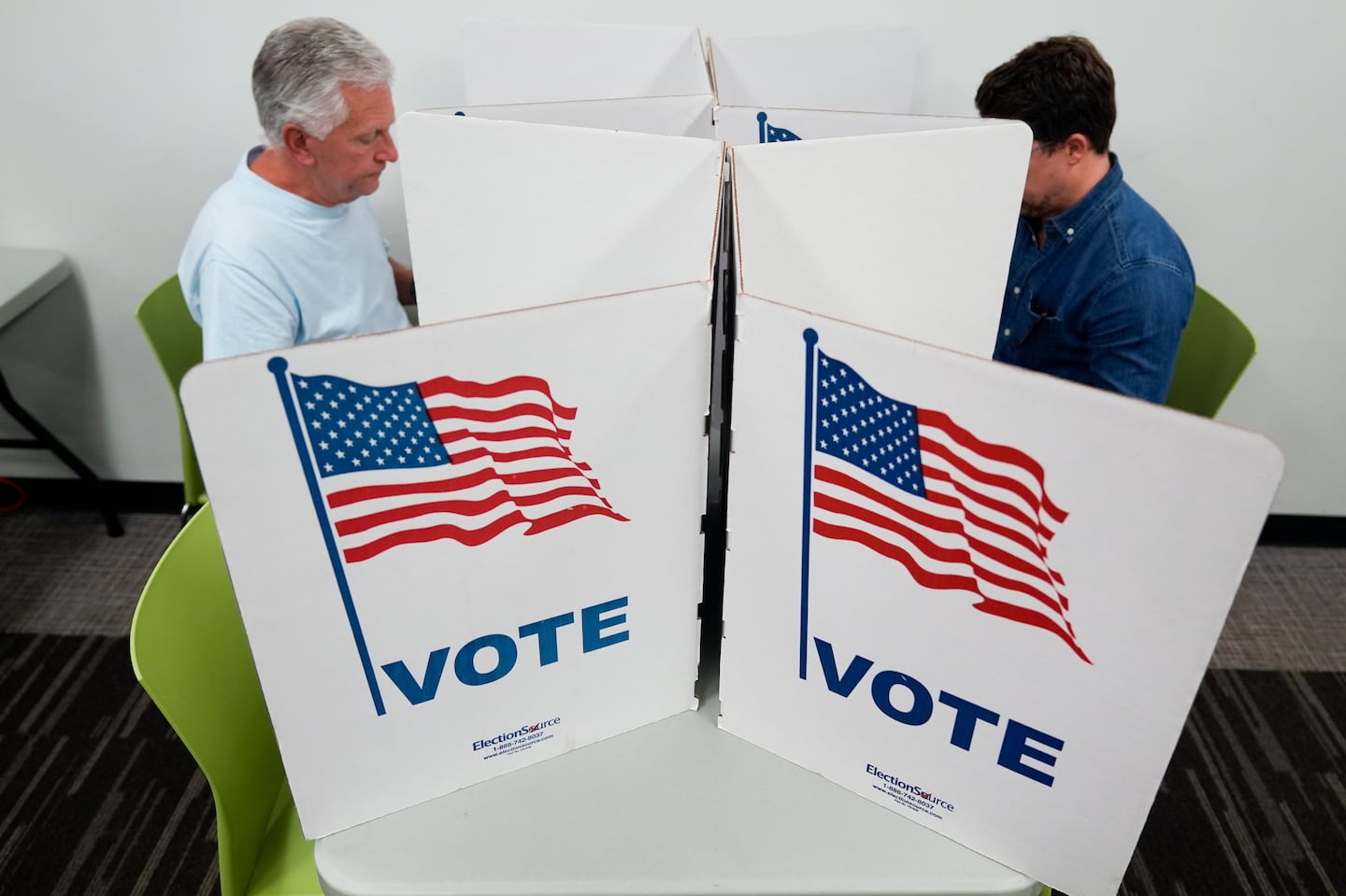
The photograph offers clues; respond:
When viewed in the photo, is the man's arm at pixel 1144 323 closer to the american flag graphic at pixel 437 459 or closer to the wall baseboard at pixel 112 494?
the american flag graphic at pixel 437 459

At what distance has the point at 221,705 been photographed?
3.89ft

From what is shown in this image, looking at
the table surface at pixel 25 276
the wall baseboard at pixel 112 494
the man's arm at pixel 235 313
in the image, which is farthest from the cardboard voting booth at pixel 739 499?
the wall baseboard at pixel 112 494

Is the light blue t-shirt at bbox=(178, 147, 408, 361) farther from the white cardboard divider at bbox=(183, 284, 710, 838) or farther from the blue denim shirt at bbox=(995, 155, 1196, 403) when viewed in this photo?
the blue denim shirt at bbox=(995, 155, 1196, 403)

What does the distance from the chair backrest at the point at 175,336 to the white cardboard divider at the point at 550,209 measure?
1157 millimetres

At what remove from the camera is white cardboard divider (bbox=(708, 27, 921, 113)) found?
172 centimetres

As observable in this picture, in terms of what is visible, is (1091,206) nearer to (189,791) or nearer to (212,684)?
(212,684)

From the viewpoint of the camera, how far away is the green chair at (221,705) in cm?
108

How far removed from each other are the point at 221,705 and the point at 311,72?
3.71 ft

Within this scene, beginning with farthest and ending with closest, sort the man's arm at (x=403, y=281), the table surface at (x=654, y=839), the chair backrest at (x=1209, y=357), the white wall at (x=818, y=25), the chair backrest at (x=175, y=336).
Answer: the man's arm at (x=403, y=281), the white wall at (x=818, y=25), the chair backrest at (x=175, y=336), the chair backrest at (x=1209, y=357), the table surface at (x=654, y=839)

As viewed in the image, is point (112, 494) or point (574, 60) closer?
point (574, 60)

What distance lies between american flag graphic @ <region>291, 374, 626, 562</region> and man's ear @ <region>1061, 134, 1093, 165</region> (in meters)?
1.30

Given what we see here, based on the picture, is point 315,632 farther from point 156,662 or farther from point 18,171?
point 18,171

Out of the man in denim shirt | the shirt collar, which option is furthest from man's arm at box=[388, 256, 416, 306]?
the shirt collar

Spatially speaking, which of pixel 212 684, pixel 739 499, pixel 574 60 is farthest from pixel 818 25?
pixel 212 684
